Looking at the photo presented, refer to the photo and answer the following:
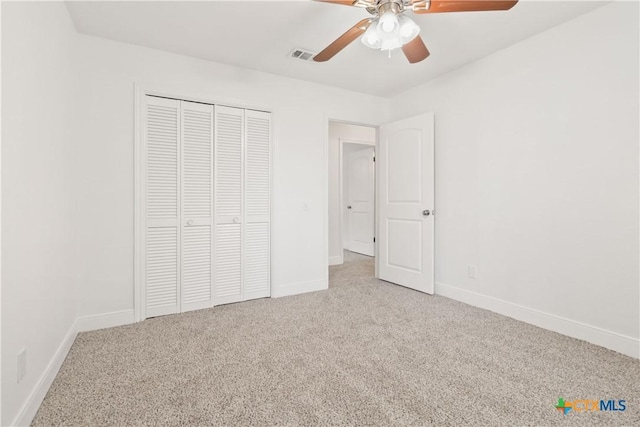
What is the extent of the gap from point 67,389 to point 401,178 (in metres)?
3.38

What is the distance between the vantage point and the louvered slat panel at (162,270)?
2.64m

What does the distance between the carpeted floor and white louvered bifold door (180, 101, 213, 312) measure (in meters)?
0.30

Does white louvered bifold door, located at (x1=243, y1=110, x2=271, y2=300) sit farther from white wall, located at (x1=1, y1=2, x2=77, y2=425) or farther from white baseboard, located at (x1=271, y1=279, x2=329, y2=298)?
white wall, located at (x1=1, y1=2, x2=77, y2=425)

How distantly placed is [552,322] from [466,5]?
2.38 meters

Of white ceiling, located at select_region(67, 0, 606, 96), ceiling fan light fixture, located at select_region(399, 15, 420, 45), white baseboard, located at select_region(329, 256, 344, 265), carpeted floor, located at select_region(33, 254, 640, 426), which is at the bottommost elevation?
carpeted floor, located at select_region(33, 254, 640, 426)

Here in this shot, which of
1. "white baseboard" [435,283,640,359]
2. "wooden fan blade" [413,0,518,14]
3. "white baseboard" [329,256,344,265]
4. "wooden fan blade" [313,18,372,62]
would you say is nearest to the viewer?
"wooden fan blade" [413,0,518,14]

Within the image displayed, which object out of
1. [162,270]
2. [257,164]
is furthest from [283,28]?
[162,270]

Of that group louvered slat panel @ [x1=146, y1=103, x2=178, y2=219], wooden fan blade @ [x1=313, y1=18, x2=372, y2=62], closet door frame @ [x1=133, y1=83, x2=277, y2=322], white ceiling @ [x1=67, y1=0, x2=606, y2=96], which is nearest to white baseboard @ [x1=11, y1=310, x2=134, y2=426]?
closet door frame @ [x1=133, y1=83, x2=277, y2=322]

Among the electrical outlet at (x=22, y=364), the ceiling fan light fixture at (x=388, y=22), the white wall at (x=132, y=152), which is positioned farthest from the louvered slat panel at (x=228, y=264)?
the ceiling fan light fixture at (x=388, y=22)

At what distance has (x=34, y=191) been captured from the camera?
1521 mm

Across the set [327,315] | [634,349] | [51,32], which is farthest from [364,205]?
[51,32]

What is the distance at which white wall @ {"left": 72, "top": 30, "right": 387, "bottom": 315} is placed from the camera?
242 centimetres

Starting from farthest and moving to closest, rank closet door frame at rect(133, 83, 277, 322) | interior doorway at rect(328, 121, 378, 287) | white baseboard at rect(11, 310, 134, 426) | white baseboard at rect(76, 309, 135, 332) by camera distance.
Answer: interior doorway at rect(328, 121, 378, 287)
closet door frame at rect(133, 83, 277, 322)
white baseboard at rect(76, 309, 135, 332)
white baseboard at rect(11, 310, 134, 426)

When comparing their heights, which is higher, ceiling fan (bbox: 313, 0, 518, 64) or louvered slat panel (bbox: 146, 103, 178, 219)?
ceiling fan (bbox: 313, 0, 518, 64)
